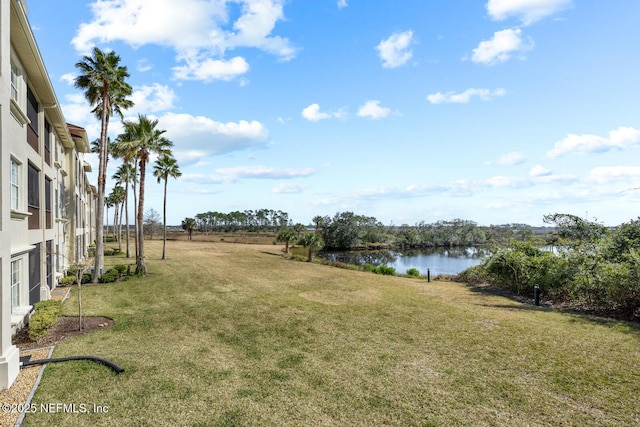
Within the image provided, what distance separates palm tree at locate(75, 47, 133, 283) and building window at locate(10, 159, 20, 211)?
9.56m

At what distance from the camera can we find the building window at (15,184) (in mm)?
9867

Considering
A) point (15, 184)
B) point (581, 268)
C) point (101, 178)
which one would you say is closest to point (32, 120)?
point (15, 184)

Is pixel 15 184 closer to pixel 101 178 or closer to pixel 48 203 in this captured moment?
pixel 48 203

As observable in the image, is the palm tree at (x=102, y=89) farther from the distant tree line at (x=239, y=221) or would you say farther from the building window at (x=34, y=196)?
the distant tree line at (x=239, y=221)

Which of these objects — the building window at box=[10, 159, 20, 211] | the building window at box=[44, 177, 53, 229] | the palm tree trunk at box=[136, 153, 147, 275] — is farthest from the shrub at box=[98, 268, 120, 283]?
the building window at box=[10, 159, 20, 211]

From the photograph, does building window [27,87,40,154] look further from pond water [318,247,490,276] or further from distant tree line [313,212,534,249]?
distant tree line [313,212,534,249]

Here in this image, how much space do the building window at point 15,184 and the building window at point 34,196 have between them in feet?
5.68

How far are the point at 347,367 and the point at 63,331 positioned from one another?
9.06m

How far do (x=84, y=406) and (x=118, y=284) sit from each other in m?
14.7

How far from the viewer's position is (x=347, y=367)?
7.71 metres

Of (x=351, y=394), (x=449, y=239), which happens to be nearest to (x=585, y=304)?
(x=351, y=394)

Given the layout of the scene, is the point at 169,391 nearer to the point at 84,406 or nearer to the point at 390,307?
the point at 84,406

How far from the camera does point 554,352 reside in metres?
8.51

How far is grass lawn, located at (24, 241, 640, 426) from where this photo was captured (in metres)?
5.77
